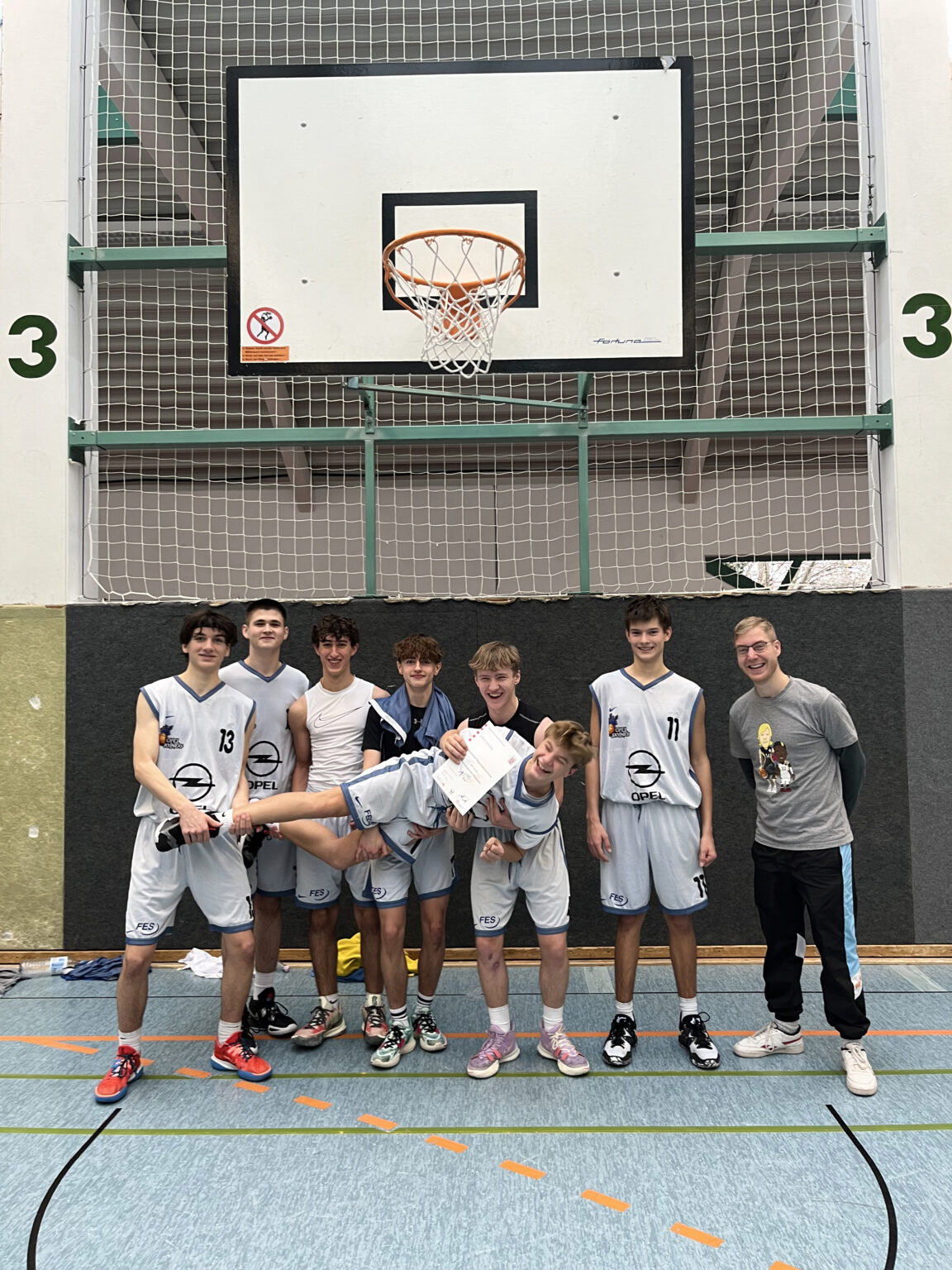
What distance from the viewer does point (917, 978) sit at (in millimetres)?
4523

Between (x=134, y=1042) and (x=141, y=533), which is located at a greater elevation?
(x=141, y=533)

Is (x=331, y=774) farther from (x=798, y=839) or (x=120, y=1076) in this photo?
(x=798, y=839)

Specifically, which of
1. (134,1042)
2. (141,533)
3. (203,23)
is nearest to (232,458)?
(141,533)

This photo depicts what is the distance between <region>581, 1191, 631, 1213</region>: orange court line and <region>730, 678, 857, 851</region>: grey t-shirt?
145 cm

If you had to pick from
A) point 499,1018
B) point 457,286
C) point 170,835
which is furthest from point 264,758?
point 457,286

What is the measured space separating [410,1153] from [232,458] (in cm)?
801

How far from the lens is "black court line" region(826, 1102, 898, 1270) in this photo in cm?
238

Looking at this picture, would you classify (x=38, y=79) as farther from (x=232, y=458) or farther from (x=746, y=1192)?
(x=746, y=1192)

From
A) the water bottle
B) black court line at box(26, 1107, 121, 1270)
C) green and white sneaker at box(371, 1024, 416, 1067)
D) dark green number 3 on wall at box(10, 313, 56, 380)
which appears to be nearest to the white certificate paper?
green and white sneaker at box(371, 1024, 416, 1067)

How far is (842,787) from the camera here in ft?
11.9

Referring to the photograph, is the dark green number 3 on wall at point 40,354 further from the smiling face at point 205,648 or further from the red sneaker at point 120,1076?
A: the red sneaker at point 120,1076

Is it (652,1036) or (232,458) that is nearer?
(652,1036)

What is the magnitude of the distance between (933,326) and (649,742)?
3099mm

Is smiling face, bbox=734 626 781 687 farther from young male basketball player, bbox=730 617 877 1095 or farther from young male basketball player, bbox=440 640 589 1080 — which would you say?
young male basketball player, bbox=440 640 589 1080
